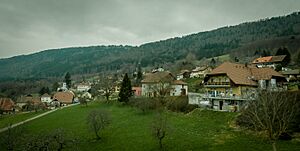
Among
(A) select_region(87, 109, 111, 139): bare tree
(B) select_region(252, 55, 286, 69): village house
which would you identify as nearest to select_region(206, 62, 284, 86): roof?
(A) select_region(87, 109, 111, 139): bare tree

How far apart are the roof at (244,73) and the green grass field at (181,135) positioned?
10629 mm

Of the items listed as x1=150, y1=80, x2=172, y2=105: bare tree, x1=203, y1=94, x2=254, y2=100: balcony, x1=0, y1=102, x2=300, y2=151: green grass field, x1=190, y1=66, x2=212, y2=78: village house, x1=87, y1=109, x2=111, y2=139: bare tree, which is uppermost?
x1=190, y1=66, x2=212, y2=78: village house

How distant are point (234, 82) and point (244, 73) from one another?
5.35 meters

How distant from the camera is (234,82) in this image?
178 feet

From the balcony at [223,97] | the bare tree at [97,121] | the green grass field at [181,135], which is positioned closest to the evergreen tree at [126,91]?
the green grass field at [181,135]

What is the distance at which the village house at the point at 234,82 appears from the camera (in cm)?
5363

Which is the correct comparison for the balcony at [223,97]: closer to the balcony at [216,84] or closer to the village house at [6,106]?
the balcony at [216,84]

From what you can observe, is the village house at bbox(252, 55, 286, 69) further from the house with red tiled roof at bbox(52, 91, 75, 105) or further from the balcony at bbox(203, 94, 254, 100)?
the house with red tiled roof at bbox(52, 91, 75, 105)

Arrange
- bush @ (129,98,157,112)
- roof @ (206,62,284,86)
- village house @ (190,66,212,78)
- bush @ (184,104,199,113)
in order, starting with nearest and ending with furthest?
bush @ (184,104,199,113), roof @ (206,62,284,86), bush @ (129,98,157,112), village house @ (190,66,212,78)

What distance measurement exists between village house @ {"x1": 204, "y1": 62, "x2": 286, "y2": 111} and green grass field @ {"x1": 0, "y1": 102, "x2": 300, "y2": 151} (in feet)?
19.2

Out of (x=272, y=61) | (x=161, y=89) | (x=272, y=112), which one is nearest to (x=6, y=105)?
(x=161, y=89)

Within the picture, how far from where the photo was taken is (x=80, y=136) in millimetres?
44344

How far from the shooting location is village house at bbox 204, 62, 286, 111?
176 feet

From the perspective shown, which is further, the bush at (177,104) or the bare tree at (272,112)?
the bush at (177,104)
